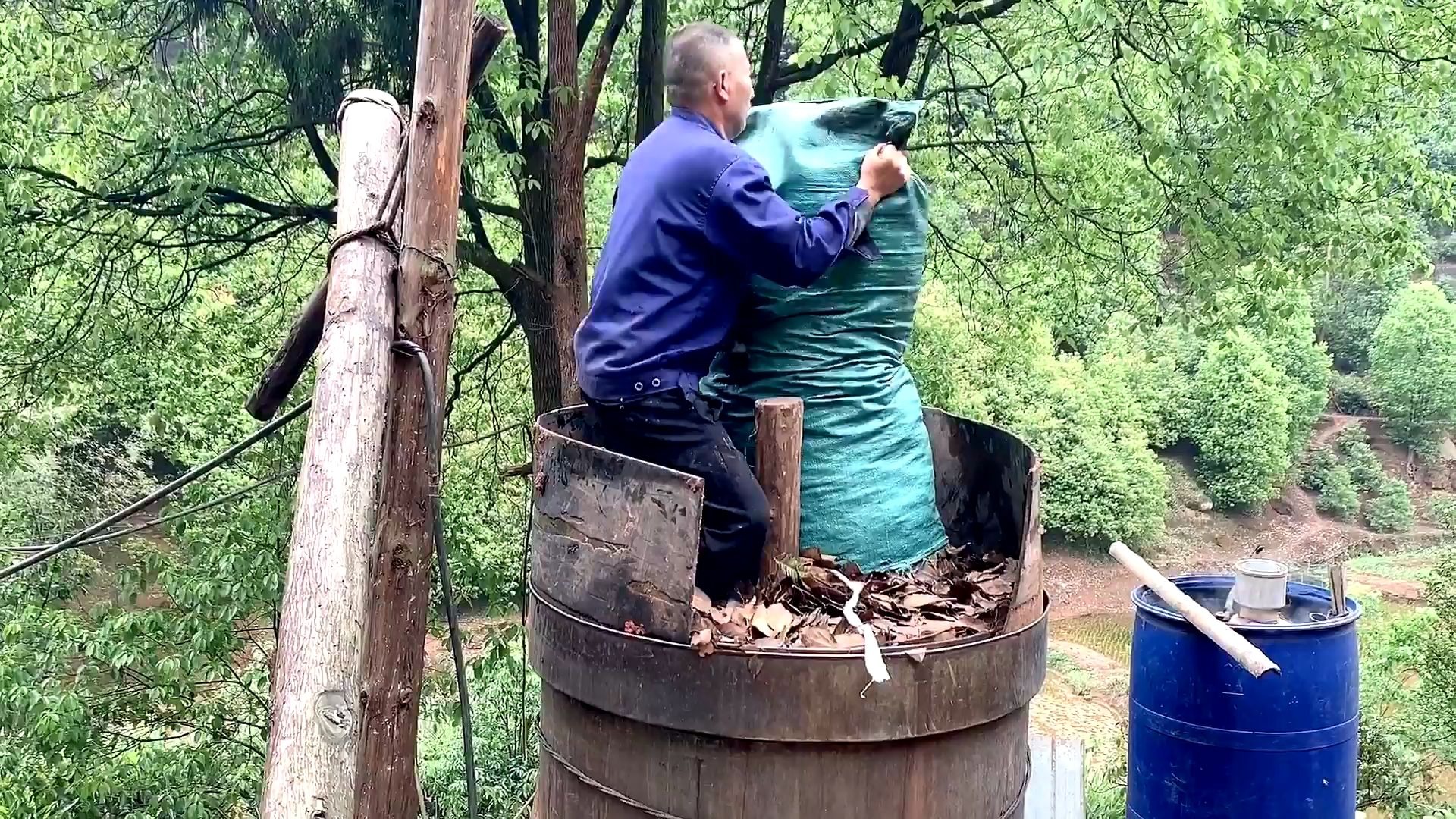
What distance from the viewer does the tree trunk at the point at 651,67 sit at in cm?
641

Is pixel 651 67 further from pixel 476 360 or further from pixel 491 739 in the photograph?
pixel 491 739

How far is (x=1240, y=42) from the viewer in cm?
566

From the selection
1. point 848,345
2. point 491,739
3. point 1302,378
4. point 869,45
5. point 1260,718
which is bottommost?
point 491,739

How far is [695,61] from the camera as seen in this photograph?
2.60 meters

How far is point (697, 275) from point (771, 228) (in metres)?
0.23

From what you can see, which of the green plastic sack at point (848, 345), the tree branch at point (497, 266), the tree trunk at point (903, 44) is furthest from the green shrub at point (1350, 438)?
the green plastic sack at point (848, 345)

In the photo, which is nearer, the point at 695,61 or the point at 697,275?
the point at 697,275

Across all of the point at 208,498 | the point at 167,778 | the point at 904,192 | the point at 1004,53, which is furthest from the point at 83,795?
the point at 1004,53

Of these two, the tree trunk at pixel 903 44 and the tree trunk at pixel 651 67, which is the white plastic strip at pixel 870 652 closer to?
the tree trunk at pixel 651 67

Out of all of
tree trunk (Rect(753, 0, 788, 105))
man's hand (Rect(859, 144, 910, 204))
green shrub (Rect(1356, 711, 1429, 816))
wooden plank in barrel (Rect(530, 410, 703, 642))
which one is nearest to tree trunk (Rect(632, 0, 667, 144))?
tree trunk (Rect(753, 0, 788, 105))

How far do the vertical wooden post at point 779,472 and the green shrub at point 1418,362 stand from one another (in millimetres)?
21238

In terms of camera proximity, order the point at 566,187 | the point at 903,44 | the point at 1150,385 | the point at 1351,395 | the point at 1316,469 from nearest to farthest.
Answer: the point at 566,187 < the point at 903,44 < the point at 1150,385 < the point at 1316,469 < the point at 1351,395

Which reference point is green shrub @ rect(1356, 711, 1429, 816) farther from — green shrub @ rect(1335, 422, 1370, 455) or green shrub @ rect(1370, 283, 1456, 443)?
green shrub @ rect(1370, 283, 1456, 443)

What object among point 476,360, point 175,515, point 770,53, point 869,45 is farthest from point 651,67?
point 175,515
